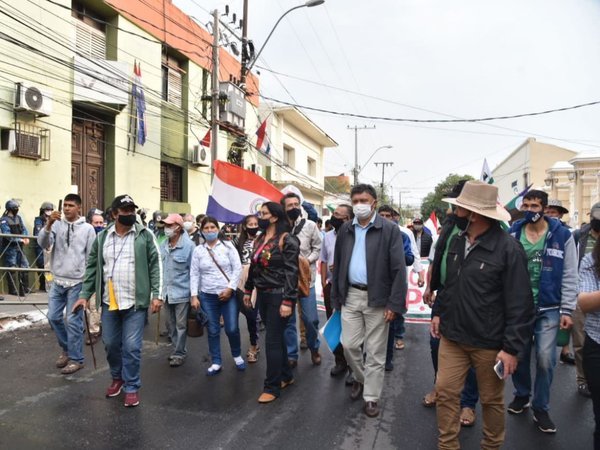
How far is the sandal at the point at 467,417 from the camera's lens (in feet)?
13.0

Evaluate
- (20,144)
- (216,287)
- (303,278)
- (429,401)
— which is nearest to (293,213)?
(303,278)

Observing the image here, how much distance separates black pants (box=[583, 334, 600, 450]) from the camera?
9.23 ft

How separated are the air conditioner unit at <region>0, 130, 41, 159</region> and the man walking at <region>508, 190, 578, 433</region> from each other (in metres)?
10.6

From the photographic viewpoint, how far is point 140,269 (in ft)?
14.9

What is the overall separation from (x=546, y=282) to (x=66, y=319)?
4.95m

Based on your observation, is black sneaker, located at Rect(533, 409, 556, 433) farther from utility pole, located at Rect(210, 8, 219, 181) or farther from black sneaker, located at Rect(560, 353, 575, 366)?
utility pole, located at Rect(210, 8, 219, 181)

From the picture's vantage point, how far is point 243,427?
12.8 ft

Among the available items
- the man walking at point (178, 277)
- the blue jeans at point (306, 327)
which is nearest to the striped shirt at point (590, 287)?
the blue jeans at point (306, 327)

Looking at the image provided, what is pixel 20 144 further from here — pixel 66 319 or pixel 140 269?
pixel 140 269

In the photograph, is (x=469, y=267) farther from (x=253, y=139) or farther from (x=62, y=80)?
(x=253, y=139)

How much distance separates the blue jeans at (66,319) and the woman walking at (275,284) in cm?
222

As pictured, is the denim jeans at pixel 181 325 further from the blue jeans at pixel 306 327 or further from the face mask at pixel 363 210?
the face mask at pixel 363 210

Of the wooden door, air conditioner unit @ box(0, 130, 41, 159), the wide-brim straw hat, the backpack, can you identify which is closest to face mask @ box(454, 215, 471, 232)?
the wide-brim straw hat

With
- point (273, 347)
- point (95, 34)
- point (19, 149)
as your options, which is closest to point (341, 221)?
point (273, 347)
